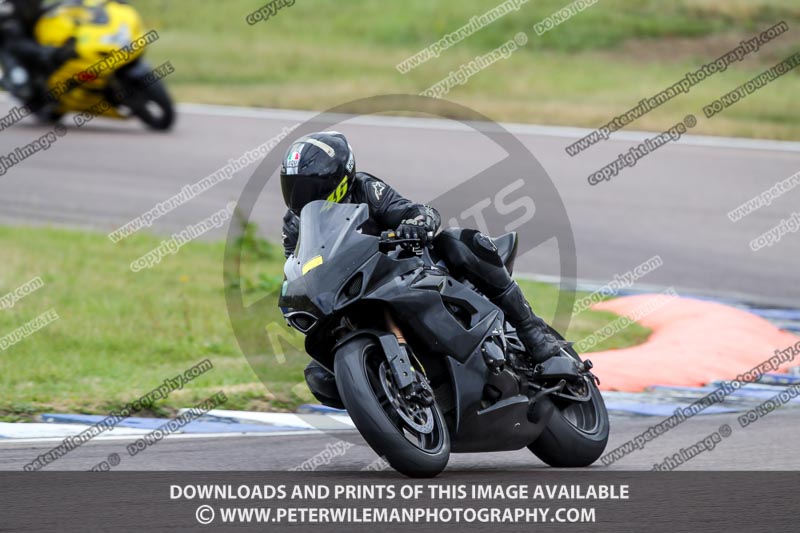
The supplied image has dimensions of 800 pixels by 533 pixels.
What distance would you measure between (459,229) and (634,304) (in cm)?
481

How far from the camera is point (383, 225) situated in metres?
6.04

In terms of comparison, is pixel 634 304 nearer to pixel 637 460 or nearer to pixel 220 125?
pixel 637 460

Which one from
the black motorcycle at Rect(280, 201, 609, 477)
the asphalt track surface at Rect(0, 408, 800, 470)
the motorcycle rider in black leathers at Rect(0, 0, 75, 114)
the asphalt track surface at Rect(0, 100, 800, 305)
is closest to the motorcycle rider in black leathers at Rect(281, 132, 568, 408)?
the black motorcycle at Rect(280, 201, 609, 477)

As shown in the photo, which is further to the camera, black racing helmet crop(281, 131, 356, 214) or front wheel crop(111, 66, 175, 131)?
front wheel crop(111, 66, 175, 131)

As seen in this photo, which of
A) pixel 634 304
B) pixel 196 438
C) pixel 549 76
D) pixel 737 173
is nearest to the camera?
pixel 196 438

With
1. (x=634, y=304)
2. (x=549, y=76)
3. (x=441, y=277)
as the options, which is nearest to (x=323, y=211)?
(x=441, y=277)

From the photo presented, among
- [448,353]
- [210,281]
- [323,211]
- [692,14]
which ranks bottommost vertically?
[692,14]

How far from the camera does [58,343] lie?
30.5 feet

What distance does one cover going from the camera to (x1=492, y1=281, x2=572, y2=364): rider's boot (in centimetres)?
636

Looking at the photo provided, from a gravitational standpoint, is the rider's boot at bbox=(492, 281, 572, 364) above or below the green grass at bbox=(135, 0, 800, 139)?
above

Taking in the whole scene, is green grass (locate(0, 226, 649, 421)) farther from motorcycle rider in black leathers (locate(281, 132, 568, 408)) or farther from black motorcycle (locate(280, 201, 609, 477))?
black motorcycle (locate(280, 201, 609, 477))

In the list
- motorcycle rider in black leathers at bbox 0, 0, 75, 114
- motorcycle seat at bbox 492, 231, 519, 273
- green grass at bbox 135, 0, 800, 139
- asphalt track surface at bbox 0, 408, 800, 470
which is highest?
motorcycle seat at bbox 492, 231, 519, 273

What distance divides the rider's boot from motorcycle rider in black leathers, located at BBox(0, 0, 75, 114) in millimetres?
12177

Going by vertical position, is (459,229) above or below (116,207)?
above
